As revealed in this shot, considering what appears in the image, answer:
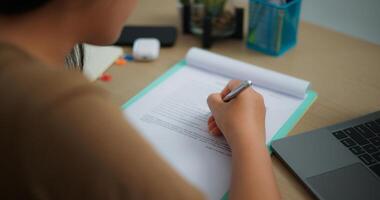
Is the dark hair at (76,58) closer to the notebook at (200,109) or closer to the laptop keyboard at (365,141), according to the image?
the notebook at (200,109)

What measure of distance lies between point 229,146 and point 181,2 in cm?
47

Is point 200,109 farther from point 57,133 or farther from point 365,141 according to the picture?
point 57,133

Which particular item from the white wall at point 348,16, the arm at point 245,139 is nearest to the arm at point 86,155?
the arm at point 245,139

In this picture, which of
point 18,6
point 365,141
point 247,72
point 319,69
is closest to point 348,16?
point 319,69

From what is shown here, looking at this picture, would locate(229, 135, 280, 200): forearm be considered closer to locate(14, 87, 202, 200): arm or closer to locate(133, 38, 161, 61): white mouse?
locate(14, 87, 202, 200): arm

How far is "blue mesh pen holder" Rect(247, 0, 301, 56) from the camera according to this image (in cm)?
93

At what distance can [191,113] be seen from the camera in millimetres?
790

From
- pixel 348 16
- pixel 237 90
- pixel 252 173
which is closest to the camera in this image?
pixel 252 173

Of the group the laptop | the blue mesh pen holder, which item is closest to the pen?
the laptop

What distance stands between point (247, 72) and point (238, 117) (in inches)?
8.1

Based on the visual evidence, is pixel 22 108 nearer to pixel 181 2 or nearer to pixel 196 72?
pixel 196 72

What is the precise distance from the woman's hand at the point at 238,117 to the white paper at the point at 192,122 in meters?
0.03

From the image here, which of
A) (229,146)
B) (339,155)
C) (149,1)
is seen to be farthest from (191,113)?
(149,1)

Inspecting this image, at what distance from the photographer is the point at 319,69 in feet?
3.04
